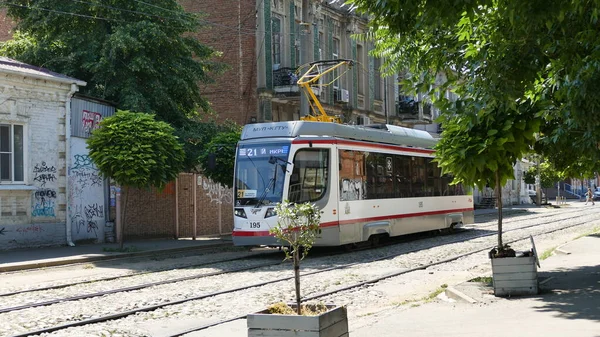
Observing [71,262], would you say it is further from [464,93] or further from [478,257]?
[464,93]

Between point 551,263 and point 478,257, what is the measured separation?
3.03m

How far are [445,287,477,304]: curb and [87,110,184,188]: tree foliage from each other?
10675 millimetres

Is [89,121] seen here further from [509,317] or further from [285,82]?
[509,317]

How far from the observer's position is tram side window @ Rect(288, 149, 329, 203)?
18.4 m

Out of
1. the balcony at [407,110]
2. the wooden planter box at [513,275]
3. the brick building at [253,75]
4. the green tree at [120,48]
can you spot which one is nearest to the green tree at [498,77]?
the wooden planter box at [513,275]

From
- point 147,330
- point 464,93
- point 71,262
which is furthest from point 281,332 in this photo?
point 71,262

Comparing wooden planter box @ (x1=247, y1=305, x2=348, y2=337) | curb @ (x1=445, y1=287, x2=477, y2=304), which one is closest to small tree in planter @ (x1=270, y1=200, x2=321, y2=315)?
wooden planter box @ (x1=247, y1=305, x2=348, y2=337)

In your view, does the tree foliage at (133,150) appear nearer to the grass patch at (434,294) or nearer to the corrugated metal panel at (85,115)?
the corrugated metal panel at (85,115)

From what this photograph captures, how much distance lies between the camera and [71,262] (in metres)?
18.6

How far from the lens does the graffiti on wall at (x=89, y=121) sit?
936 inches

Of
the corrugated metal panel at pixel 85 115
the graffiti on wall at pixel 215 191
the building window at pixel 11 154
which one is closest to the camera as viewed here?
the building window at pixel 11 154

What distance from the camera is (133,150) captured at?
66.4ft

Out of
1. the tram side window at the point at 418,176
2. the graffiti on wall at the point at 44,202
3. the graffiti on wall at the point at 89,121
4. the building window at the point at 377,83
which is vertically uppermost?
the building window at the point at 377,83

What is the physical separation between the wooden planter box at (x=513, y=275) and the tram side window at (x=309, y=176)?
7575mm
